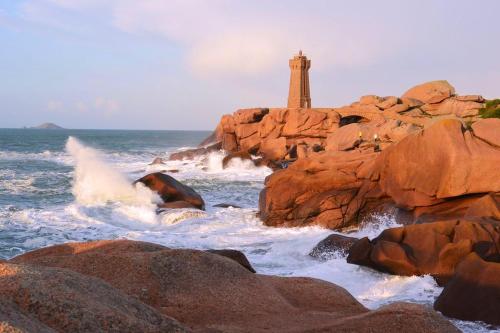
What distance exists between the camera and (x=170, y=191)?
67.3 feet

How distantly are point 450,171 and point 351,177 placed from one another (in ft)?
12.4

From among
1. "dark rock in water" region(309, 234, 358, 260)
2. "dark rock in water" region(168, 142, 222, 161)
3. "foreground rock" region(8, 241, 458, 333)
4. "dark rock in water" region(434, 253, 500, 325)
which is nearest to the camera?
"foreground rock" region(8, 241, 458, 333)

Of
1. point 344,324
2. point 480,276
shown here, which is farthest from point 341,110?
point 344,324

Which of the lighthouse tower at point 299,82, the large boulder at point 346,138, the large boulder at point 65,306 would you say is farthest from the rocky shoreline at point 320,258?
the lighthouse tower at point 299,82

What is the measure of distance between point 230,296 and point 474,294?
3.61 m

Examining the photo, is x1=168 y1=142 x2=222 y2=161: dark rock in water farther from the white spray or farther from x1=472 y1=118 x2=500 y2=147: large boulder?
x1=472 y1=118 x2=500 y2=147: large boulder

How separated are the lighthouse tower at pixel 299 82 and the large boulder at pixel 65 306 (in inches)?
1940

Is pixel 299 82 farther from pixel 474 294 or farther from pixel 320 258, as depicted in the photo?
pixel 474 294

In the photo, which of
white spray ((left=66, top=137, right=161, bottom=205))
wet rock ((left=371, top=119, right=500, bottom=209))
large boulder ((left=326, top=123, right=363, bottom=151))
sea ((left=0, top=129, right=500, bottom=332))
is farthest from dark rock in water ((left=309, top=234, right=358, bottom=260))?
large boulder ((left=326, top=123, right=363, bottom=151))

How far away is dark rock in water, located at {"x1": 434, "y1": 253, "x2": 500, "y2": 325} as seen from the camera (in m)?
7.51

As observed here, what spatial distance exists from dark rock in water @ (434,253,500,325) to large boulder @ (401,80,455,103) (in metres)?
34.3

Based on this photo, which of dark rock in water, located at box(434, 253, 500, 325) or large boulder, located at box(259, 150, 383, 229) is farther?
large boulder, located at box(259, 150, 383, 229)

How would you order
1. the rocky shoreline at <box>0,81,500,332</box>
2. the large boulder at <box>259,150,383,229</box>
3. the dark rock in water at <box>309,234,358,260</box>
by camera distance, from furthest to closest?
the large boulder at <box>259,150,383,229</box> → the dark rock in water at <box>309,234,358,260</box> → the rocky shoreline at <box>0,81,500,332</box>

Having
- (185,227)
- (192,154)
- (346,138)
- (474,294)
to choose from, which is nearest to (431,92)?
(346,138)
